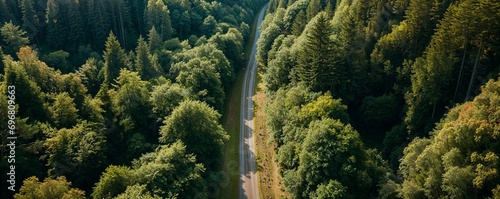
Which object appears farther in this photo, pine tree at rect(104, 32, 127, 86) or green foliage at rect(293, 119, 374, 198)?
pine tree at rect(104, 32, 127, 86)

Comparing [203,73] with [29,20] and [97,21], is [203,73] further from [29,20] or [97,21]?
[29,20]

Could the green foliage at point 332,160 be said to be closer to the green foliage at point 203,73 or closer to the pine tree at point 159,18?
the green foliage at point 203,73

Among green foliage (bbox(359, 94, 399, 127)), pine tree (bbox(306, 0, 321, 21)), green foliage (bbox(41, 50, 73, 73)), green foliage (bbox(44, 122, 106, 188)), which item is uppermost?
pine tree (bbox(306, 0, 321, 21))

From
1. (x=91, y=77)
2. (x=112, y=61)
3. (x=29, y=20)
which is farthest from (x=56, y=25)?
(x=112, y=61)

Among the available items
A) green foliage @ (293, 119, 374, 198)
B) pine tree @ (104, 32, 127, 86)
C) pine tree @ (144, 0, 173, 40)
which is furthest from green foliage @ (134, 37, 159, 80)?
green foliage @ (293, 119, 374, 198)

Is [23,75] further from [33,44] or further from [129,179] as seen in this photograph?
[33,44]

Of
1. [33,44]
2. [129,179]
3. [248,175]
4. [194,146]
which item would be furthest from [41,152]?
[33,44]

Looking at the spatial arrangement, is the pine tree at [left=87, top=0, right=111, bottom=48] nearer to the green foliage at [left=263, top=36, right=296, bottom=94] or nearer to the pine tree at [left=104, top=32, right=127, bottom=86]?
the pine tree at [left=104, top=32, right=127, bottom=86]
